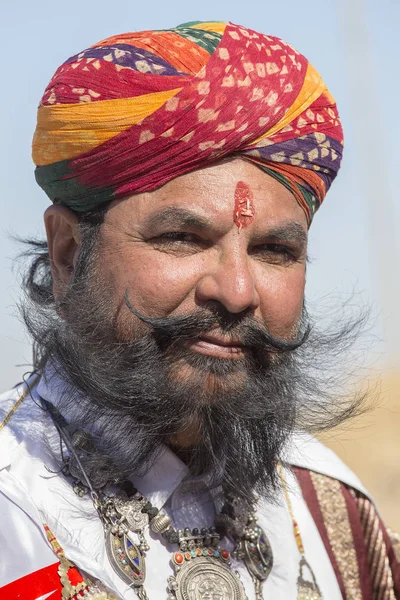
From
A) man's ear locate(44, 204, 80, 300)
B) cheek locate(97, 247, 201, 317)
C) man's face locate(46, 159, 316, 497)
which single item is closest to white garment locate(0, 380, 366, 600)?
man's face locate(46, 159, 316, 497)

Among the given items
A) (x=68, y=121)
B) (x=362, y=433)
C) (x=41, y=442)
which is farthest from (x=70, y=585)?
(x=362, y=433)

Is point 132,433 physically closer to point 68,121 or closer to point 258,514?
point 258,514

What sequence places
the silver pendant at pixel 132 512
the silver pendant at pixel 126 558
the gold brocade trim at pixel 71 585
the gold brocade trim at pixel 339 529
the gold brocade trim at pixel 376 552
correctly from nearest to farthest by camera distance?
1. the gold brocade trim at pixel 71 585
2. the silver pendant at pixel 126 558
3. the silver pendant at pixel 132 512
4. the gold brocade trim at pixel 339 529
5. the gold brocade trim at pixel 376 552

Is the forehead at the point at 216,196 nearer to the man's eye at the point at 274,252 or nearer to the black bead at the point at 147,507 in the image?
the man's eye at the point at 274,252

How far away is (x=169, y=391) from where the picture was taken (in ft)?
9.37

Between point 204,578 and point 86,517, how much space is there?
16.2 inches

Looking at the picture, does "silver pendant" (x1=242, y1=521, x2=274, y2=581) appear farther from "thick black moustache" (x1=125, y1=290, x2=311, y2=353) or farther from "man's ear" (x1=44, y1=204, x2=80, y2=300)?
"man's ear" (x1=44, y1=204, x2=80, y2=300)

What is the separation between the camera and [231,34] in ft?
9.84

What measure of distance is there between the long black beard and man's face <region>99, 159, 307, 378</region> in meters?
0.04

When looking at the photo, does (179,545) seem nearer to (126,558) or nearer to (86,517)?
(126,558)

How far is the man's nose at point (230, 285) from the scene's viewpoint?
2.74 m

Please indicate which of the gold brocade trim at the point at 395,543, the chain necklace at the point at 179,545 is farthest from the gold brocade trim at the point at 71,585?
the gold brocade trim at the point at 395,543

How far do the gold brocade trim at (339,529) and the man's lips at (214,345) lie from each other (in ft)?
2.79

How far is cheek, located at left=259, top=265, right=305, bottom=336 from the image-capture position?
288cm
